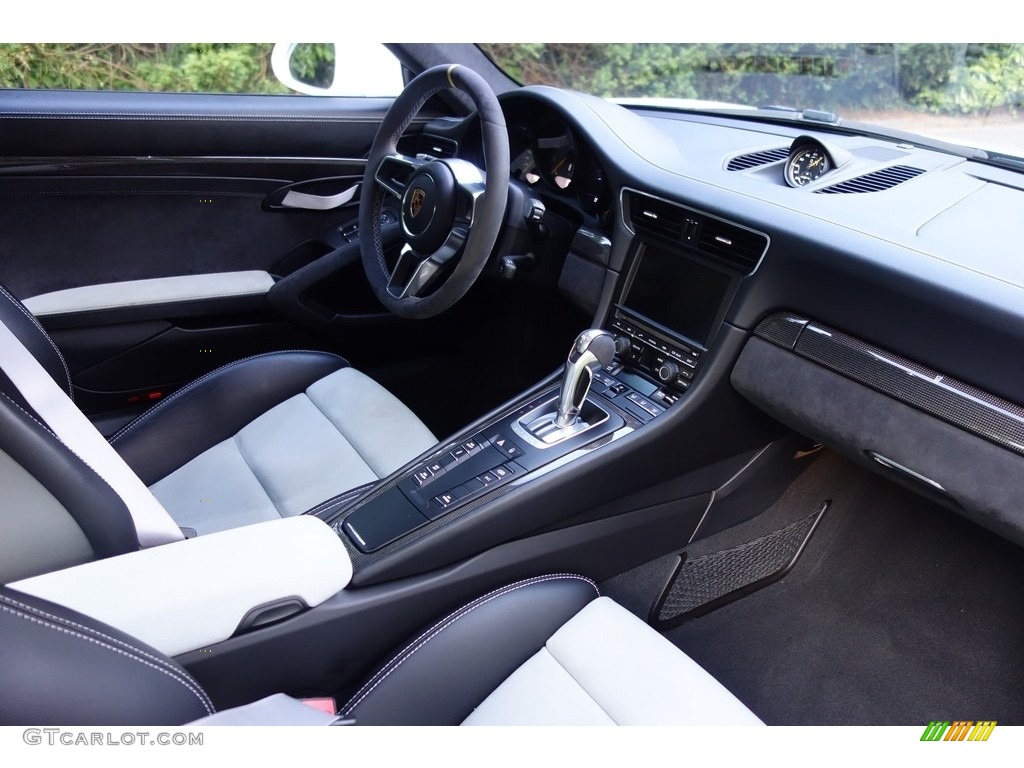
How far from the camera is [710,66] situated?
1936 millimetres

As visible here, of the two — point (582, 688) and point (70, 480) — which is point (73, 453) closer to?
point (70, 480)

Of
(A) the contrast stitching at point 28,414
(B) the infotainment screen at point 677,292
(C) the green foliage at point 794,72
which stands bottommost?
(A) the contrast stitching at point 28,414

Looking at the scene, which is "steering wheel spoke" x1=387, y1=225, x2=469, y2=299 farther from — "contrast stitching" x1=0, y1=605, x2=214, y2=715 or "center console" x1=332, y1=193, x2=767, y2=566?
"contrast stitching" x1=0, y1=605, x2=214, y2=715

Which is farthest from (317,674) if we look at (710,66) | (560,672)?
(710,66)

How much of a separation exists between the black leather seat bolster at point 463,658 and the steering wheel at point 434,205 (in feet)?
1.89

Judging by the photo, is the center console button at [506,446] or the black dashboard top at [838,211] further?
the center console button at [506,446]

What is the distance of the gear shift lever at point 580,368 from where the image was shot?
153 cm

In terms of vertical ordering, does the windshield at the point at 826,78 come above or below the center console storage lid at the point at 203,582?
above

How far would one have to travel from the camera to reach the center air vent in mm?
1449

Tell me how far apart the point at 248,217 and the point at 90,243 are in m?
0.39

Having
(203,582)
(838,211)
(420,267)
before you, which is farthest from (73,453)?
(838,211)

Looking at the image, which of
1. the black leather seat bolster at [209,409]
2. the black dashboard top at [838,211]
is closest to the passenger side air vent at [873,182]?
the black dashboard top at [838,211]
